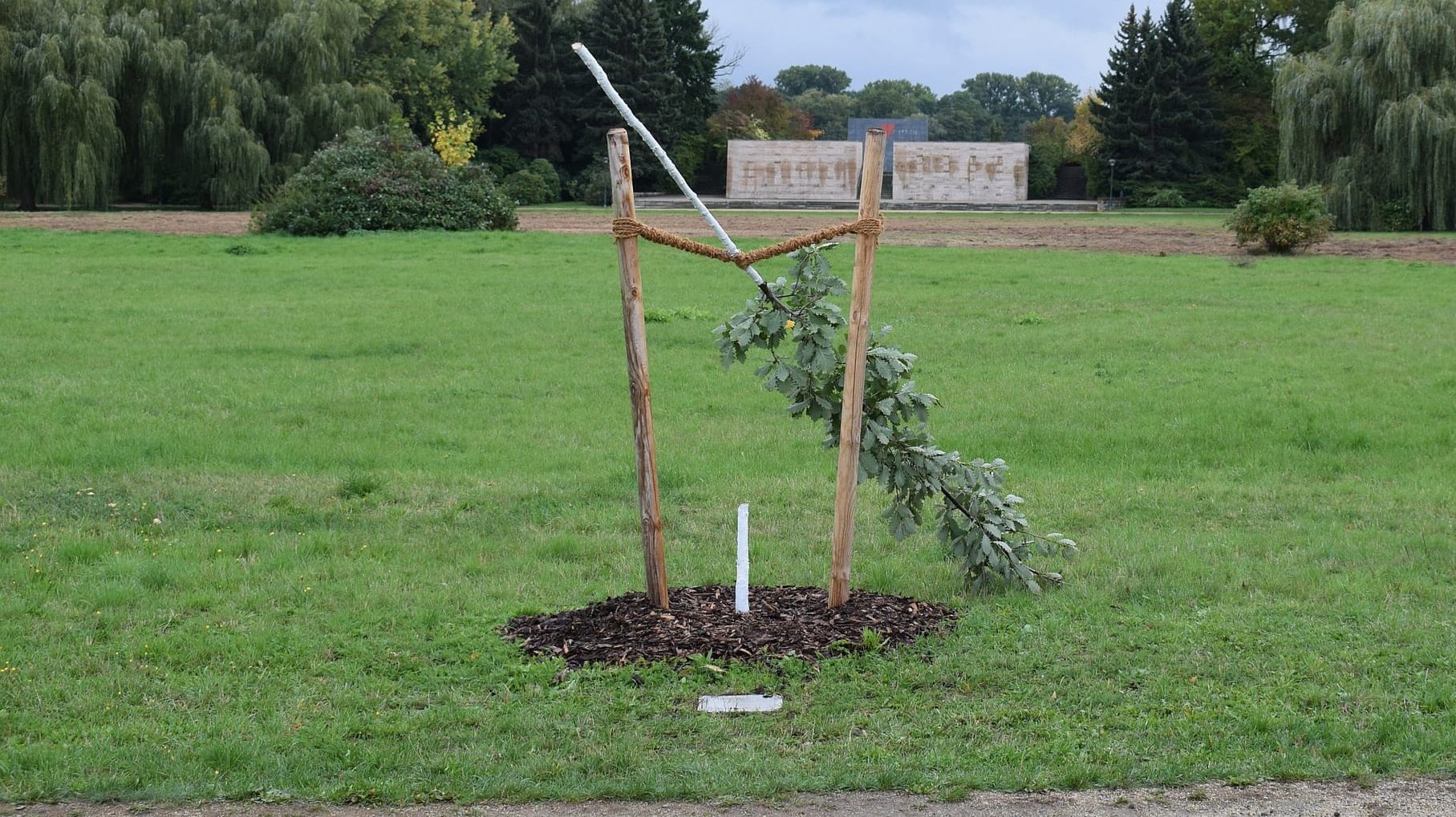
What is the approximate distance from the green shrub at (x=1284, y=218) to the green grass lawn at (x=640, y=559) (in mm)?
11319

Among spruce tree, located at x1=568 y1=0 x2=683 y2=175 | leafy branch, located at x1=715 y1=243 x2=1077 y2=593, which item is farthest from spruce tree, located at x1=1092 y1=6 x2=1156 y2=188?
leafy branch, located at x1=715 y1=243 x2=1077 y2=593

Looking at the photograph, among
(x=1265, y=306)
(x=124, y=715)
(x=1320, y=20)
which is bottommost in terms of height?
(x=124, y=715)

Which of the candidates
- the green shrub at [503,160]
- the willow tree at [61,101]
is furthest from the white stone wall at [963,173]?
the willow tree at [61,101]

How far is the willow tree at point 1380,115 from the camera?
32969 mm

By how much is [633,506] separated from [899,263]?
59.0 ft

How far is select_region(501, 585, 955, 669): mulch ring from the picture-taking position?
5.60 metres

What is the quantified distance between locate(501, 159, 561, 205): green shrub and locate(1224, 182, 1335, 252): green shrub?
3705cm

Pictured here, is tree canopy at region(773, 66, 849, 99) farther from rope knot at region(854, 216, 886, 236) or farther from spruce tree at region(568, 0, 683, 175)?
rope knot at region(854, 216, 886, 236)

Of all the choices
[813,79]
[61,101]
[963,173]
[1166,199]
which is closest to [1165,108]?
[1166,199]

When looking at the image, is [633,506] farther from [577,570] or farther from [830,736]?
[830,736]

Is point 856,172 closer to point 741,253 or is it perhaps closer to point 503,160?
point 503,160

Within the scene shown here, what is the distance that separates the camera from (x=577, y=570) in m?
7.09

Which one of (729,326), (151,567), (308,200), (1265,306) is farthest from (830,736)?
(308,200)

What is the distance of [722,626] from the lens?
19.0 ft
